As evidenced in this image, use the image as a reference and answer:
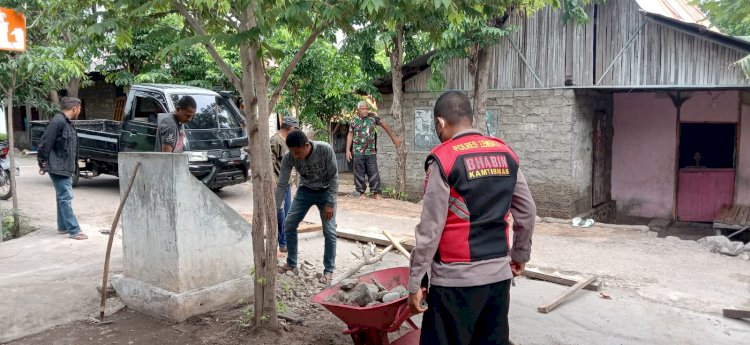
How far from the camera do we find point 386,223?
9242 mm

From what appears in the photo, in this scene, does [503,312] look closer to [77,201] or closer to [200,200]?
[200,200]

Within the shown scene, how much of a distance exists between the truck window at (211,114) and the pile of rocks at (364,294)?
6.84m

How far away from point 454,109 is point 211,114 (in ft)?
26.9

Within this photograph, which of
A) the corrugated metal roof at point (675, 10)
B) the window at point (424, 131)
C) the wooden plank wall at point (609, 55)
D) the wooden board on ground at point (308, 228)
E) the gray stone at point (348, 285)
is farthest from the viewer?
the window at point (424, 131)

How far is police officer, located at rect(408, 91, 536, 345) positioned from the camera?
310 cm

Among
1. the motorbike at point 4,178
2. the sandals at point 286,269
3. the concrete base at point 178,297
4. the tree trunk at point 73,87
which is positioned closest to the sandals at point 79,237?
the concrete base at point 178,297

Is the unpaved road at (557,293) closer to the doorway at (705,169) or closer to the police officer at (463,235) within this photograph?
the police officer at (463,235)

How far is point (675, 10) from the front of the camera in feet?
42.8

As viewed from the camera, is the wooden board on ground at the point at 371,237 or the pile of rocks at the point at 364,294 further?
the wooden board on ground at the point at 371,237

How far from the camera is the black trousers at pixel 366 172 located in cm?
1185

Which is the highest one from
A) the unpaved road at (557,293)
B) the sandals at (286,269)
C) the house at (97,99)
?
the house at (97,99)

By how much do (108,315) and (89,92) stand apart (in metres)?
18.4

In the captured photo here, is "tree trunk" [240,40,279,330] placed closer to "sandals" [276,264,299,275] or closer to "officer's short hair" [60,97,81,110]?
"sandals" [276,264,299,275]

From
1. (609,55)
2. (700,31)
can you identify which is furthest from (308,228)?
(700,31)
